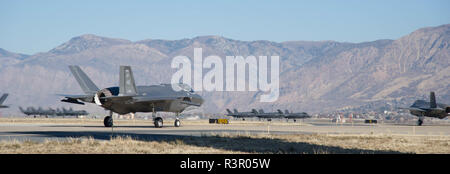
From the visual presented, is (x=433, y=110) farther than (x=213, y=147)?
Yes

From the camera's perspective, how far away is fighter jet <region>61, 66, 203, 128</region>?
45.7 meters

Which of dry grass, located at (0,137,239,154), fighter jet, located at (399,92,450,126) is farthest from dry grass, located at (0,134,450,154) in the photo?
fighter jet, located at (399,92,450,126)

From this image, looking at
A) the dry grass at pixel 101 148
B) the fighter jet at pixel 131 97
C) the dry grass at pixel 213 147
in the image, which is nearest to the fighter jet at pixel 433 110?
the fighter jet at pixel 131 97

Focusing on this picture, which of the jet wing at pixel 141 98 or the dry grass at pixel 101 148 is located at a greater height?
the jet wing at pixel 141 98

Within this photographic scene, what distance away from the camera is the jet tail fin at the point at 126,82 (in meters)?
45.6

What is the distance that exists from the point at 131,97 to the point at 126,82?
1251mm

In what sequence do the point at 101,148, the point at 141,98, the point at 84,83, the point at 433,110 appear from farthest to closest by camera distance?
the point at 433,110 → the point at 84,83 → the point at 141,98 → the point at 101,148

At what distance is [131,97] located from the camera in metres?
46.5

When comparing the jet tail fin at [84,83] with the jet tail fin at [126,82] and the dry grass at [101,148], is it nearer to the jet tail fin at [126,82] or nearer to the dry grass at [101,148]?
the jet tail fin at [126,82]

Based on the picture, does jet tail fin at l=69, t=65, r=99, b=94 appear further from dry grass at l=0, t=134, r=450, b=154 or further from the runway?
dry grass at l=0, t=134, r=450, b=154

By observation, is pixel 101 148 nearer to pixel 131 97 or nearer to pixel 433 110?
pixel 131 97

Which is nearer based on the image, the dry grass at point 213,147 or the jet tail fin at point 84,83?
the dry grass at point 213,147

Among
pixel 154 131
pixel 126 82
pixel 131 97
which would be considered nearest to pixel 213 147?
pixel 154 131
